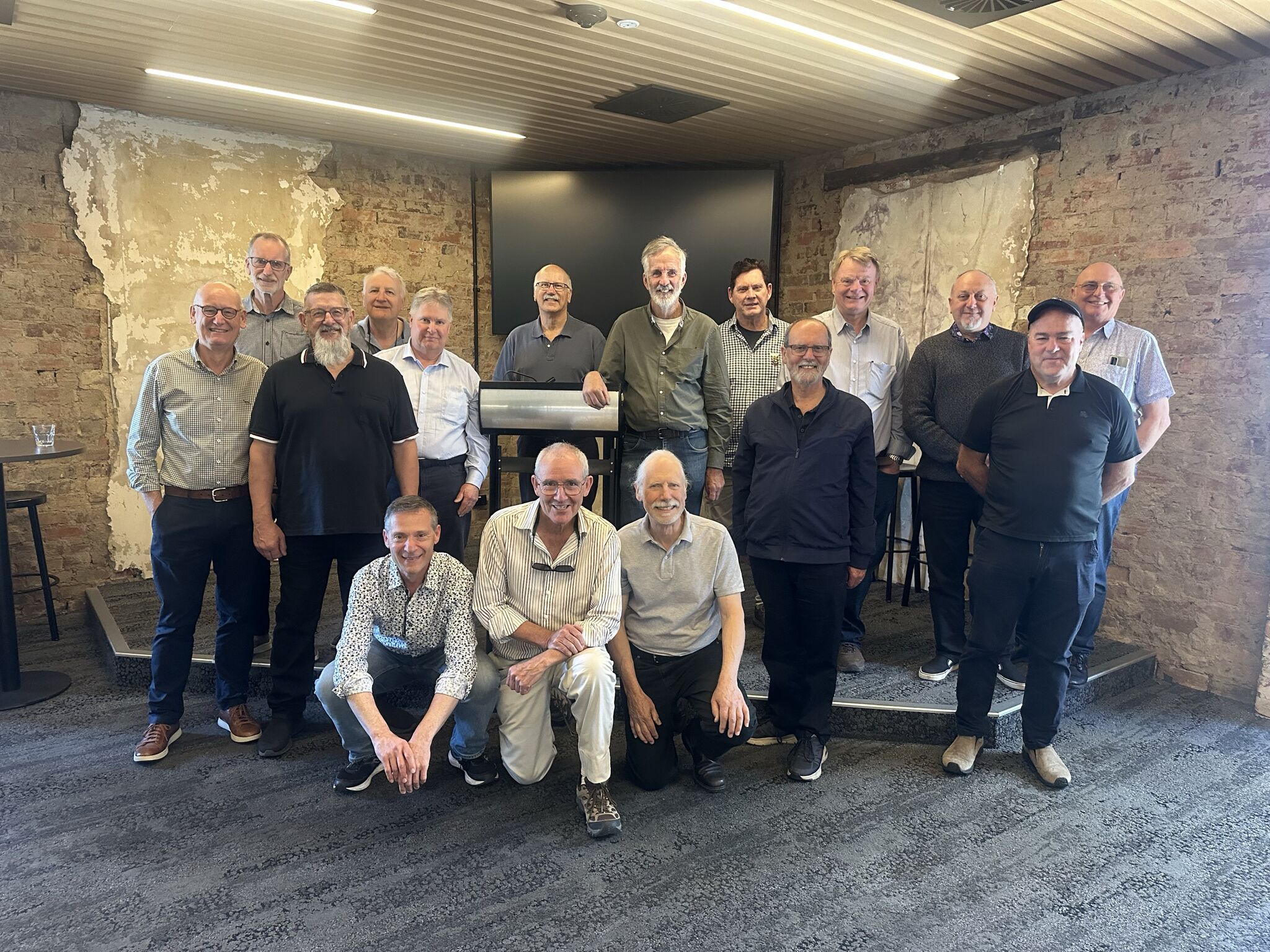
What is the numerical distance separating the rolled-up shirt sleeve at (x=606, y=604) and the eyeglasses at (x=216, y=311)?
1.59 m

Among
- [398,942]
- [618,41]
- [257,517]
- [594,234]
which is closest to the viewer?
[398,942]

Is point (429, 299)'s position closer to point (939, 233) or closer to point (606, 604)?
point (606, 604)

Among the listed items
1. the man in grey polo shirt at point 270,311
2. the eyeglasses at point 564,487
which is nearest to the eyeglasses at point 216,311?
the man in grey polo shirt at point 270,311

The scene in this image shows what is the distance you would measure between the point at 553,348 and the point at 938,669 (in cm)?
229

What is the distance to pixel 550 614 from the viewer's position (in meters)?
2.83

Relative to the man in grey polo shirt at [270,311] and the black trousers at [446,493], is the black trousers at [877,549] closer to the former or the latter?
the black trousers at [446,493]

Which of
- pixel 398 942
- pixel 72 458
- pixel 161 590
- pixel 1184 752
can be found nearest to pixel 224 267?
pixel 72 458

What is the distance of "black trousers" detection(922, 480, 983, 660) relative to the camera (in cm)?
352

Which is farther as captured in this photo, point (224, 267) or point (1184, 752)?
point (224, 267)

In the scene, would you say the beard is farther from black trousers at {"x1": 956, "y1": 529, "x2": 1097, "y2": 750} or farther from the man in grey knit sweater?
black trousers at {"x1": 956, "y1": 529, "x2": 1097, "y2": 750}

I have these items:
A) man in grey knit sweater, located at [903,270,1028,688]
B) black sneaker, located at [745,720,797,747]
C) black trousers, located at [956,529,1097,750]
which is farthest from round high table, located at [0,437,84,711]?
black trousers, located at [956,529,1097,750]

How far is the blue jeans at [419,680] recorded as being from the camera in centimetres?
282

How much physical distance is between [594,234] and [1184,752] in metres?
4.58

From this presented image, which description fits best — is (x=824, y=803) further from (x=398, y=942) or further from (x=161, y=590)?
(x=161, y=590)
